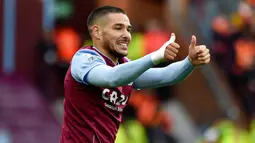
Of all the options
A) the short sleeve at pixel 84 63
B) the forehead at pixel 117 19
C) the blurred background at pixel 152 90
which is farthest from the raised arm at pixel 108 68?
the blurred background at pixel 152 90

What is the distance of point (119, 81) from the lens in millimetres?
6340

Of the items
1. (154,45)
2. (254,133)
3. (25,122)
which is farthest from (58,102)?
(254,133)

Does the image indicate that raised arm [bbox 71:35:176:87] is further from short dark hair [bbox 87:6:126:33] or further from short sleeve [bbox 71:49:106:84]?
short dark hair [bbox 87:6:126:33]

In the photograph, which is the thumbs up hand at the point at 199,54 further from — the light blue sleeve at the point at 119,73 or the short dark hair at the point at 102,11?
the short dark hair at the point at 102,11

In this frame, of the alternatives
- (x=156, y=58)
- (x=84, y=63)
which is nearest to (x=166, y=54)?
(x=156, y=58)

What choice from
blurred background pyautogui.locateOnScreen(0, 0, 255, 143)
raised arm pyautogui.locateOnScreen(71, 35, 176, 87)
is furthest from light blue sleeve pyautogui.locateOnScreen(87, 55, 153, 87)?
blurred background pyautogui.locateOnScreen(0, 0, 255, 143)

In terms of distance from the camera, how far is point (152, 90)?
1546 centimetres

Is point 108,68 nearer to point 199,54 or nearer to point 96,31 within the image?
point 96,31

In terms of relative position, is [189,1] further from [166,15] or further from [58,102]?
[58,102]

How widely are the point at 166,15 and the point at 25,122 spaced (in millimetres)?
3540

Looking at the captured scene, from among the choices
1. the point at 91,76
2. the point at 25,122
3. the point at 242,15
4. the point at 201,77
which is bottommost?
the point at 25,122

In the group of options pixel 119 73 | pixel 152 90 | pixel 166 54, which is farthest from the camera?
pixel 152 90

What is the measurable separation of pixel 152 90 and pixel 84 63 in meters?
8.93

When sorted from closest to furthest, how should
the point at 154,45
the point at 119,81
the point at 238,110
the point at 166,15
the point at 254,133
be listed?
the point at 119,81
the point at 254,133
the point at 238,110
the point at 154,45
the point at 166,15
